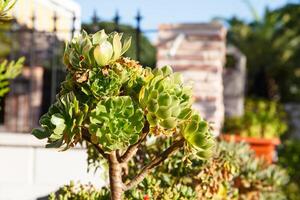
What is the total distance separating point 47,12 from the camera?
39.0ft

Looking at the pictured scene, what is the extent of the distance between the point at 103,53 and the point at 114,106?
11.6 inches

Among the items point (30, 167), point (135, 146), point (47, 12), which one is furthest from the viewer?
point (47, 12)

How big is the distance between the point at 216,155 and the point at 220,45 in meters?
4.11

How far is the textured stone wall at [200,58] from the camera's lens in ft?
29.5

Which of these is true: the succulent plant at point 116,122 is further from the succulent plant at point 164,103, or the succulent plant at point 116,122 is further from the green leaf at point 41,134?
the green leaf at point 41,134

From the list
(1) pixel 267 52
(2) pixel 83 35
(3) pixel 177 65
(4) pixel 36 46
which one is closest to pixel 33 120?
(4) pixel 36 46

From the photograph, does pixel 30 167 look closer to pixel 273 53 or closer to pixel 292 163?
pixel 292 163

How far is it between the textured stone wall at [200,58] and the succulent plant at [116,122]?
18.3 feet

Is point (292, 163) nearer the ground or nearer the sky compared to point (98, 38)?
nearer the ground

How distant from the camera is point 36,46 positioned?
11391 mm

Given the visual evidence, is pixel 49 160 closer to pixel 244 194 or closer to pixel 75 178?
pixel 75 178

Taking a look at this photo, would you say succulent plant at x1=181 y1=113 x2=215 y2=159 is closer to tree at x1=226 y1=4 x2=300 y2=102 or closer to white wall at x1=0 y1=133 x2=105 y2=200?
white wall at x1=0 y1=133 x2=105 y2=200

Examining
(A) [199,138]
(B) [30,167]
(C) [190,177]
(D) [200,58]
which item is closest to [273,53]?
(D) [200,58]

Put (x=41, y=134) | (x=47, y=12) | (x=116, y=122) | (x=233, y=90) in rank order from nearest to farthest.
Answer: (x=116, y=122) < (x=41, y=134) < (x=47, y=12) < (x=233, y=90)
